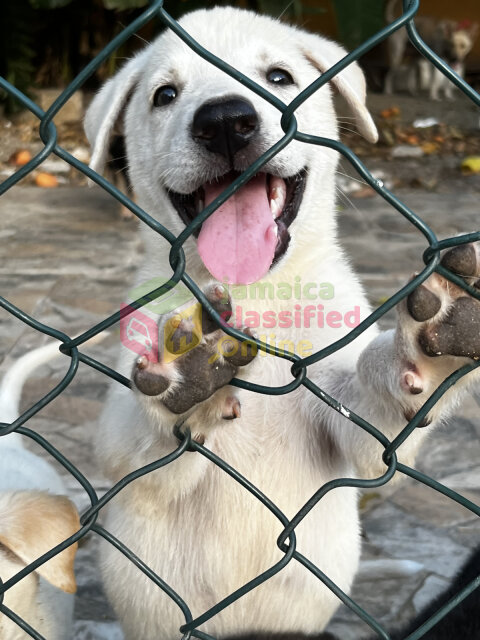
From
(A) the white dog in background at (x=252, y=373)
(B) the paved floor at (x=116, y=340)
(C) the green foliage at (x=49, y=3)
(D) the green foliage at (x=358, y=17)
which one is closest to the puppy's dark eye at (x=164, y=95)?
(A) the white dog in background at (x=252, y=373)

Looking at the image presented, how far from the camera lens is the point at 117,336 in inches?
209

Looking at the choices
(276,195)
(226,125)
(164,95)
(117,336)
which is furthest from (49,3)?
(226,125)

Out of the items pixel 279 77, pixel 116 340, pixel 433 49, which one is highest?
pixel 279 77

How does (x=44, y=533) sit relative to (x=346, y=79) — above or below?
below

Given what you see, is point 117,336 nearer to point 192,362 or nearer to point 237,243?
point 237,243

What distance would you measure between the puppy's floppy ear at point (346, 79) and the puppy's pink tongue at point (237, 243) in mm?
591

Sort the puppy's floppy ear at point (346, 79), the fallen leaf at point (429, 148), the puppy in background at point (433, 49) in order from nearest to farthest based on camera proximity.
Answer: the puppy's floppy ear at point (346, 79) → the fallen leaf at point (429, 148) → the puppy in background at point (433, 49)

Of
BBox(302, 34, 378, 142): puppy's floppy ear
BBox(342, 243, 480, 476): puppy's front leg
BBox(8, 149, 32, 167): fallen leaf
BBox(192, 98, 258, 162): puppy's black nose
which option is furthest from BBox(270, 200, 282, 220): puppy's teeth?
BBox(8, 149, 32, 167): fallen leaf

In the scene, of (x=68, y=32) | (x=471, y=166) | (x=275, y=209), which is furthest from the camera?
(x=68, y=32)

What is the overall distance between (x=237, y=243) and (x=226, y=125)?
32cm

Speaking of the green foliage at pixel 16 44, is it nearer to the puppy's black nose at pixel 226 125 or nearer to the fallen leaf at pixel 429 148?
the fallen leaf at pixel 429 148

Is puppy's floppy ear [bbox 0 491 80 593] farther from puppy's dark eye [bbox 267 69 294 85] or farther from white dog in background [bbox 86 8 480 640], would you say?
puppy's dark eye [bbox 267 69 294 85]

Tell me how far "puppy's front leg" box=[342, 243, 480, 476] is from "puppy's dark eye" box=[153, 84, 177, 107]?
1119 mm

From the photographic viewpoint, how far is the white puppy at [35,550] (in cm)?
194
